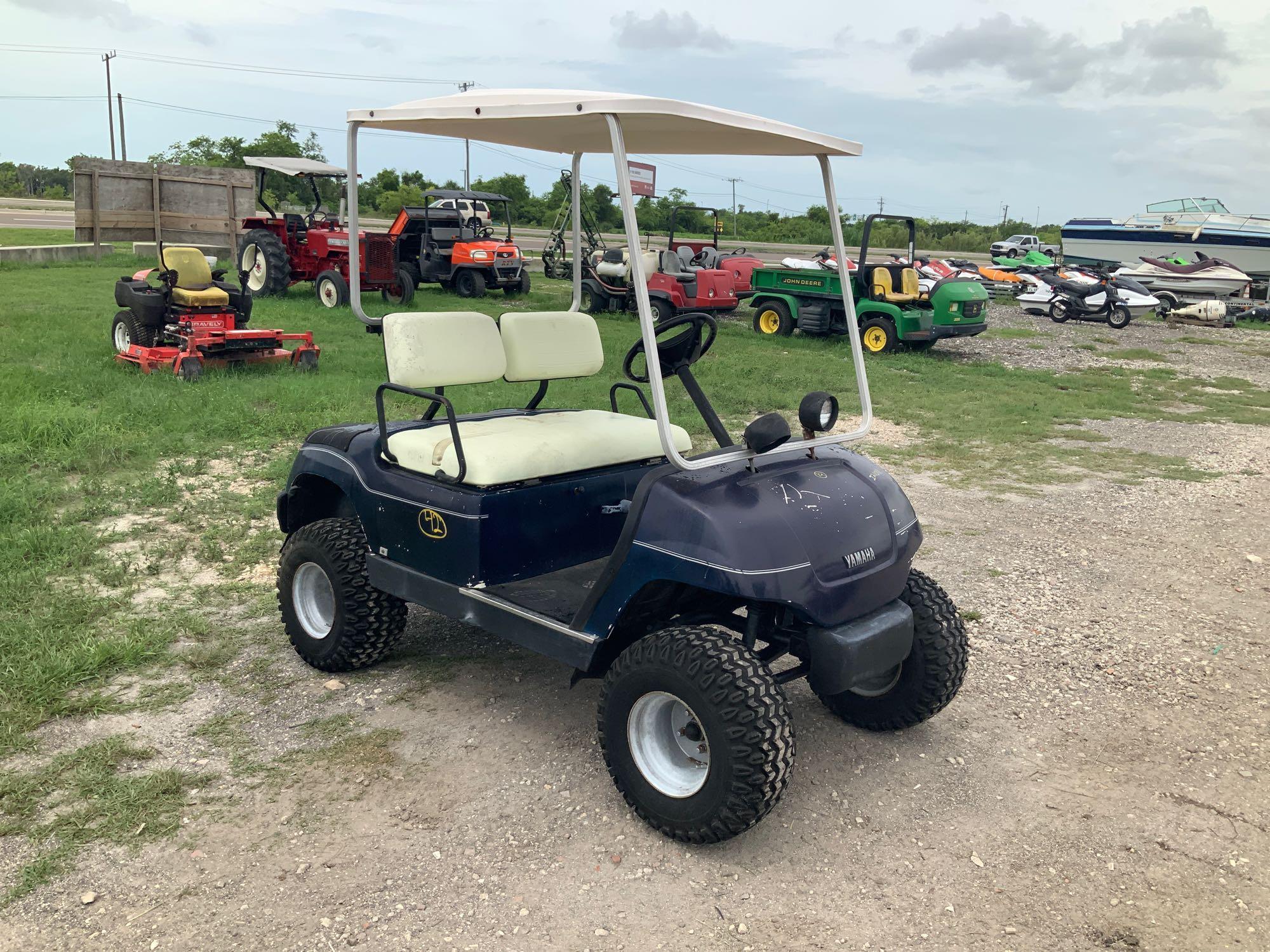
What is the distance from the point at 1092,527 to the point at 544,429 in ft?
13.4

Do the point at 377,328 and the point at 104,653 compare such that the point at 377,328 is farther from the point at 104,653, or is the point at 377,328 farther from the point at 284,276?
the point at 284,276

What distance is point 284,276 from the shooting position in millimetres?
15133

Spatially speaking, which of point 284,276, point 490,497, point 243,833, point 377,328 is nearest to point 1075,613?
point 490,497

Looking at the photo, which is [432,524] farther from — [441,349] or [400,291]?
[400,291]

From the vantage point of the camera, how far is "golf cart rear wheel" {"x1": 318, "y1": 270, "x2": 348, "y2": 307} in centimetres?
1448

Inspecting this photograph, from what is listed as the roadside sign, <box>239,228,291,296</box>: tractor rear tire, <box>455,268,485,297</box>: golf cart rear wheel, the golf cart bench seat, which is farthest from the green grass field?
the roadside sign

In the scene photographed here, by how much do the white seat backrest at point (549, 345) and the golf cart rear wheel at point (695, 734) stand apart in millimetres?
1616

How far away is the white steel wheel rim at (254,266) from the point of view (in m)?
15.3

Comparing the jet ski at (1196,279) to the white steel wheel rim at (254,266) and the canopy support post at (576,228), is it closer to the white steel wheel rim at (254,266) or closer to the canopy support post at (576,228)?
the white steel wheel rim at (254,266)

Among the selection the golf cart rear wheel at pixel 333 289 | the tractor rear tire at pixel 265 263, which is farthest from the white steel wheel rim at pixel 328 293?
the tractor rear tire at pixel 265 263

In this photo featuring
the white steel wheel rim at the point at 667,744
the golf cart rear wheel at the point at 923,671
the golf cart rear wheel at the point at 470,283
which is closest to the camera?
the white steel wheel rim at the point at 667,744

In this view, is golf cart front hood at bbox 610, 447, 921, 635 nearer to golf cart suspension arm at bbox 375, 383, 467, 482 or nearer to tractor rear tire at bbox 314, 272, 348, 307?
golf cart suspension arm at bbox 375, 383, 467, 482

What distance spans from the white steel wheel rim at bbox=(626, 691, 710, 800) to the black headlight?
1.02 m

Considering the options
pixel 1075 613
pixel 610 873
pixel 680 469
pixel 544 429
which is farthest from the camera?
pixel 1075 613
